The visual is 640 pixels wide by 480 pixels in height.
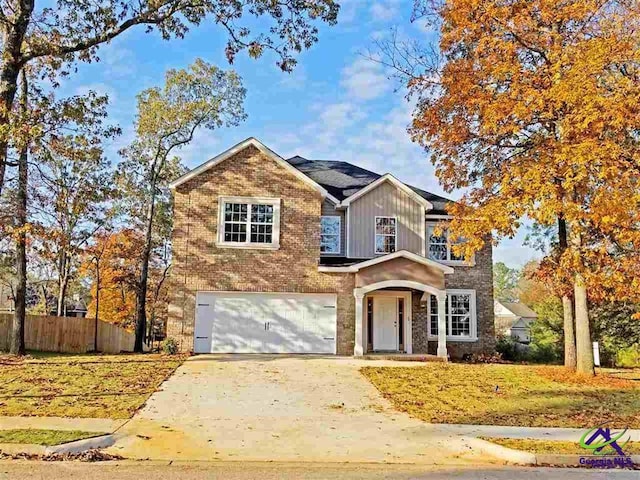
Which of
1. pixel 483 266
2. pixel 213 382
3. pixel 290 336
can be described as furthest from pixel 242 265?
pixel 483 266

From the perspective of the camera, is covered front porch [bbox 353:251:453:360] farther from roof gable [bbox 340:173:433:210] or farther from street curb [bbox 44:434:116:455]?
street curb [bbox 44:434:116:455]

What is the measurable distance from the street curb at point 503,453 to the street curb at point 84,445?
5.10m

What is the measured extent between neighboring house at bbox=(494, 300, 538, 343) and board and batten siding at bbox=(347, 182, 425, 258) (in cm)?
3191

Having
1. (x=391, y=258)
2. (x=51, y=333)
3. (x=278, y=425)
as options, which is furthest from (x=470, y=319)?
(x=51, y=333)

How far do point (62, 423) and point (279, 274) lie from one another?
1163cm

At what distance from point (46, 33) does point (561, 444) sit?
535 inches

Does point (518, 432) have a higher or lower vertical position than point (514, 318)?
lower

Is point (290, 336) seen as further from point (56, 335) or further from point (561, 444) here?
point (561, 444)

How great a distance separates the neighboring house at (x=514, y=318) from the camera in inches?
2055

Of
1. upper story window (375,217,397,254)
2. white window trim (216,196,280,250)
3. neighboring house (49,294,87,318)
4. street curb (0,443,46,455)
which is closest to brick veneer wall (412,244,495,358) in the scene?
upper story window (375,217,397,254)

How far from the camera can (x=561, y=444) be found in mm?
7875

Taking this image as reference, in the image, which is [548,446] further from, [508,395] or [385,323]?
[385,323]

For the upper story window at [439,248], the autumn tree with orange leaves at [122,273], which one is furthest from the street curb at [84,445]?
the autumn tree with orange leaves at [122,273]

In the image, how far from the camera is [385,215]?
848 inches
